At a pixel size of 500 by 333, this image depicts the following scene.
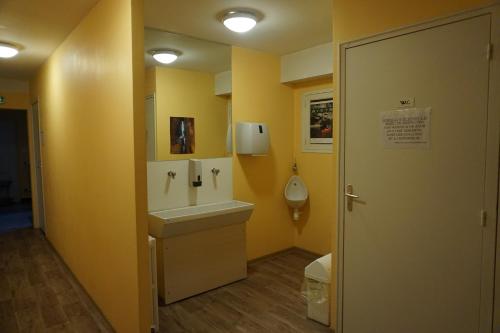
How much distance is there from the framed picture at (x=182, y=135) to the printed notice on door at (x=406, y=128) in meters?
1.97

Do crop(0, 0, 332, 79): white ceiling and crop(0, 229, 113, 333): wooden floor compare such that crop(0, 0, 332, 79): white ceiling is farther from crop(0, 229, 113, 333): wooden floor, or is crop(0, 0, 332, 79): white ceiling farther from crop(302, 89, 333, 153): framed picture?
crop(0, 229, 113, 333): wooden floor

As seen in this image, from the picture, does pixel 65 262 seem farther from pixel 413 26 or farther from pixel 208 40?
pixel 413 26

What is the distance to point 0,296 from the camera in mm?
3293

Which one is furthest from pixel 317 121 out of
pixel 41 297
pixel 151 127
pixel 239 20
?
pixel 41 297

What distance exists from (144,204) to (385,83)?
5.66 ft

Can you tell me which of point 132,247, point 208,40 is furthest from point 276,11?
point 132,247

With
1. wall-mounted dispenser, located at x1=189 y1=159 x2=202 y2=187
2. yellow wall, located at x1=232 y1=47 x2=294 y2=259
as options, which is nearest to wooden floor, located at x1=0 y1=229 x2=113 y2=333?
wall-mounted dispenser, located at x1=189 y1=159 x2=202 y2=187

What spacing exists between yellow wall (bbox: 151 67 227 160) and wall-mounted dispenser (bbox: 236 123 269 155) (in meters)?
0.17

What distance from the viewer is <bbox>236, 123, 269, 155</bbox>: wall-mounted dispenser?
12.0 feet

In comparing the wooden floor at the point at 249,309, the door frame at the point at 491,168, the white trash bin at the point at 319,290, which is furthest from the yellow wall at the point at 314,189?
the door frame at the point at 491,168

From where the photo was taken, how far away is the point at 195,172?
3316 millimetres

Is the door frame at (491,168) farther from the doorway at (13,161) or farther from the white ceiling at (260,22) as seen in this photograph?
the doorway at (13,161)

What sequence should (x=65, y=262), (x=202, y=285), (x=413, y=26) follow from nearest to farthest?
(x=413, y=26), (x=202, y=285), (x=65, y=262)

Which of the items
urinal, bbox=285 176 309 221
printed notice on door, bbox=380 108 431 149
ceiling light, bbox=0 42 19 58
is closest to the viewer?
printed notice on door, bbox=380 108 431 149
